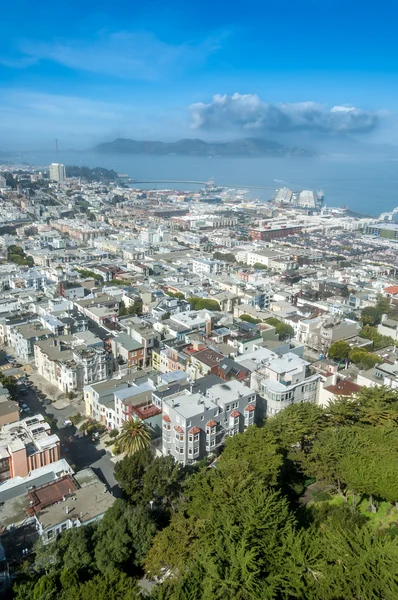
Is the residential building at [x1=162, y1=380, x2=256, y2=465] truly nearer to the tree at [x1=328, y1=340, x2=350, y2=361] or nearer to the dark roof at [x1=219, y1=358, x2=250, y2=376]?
the dark roof at [x1=219, y1=358, x2=250, y2=376]

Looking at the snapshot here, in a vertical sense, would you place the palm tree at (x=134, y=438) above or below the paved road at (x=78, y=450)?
above

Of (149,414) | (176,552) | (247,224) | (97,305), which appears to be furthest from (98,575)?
(247,224)

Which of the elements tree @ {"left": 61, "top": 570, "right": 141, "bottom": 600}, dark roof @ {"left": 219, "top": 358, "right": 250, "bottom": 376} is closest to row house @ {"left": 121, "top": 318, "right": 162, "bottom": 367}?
dark roof @ {"left": 219, "top": 358, "right": 250, "bottom": 376}

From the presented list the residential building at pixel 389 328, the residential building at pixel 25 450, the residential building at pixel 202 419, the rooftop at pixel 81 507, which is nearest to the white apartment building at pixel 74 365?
the residential building at pixel 25 450

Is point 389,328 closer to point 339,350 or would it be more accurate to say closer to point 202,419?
point 339,350

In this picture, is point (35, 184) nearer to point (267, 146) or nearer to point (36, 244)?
point (36, 244)

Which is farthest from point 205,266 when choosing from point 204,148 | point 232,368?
point 204,148

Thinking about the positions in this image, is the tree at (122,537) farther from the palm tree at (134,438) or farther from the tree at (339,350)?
the tree at (339,350)
